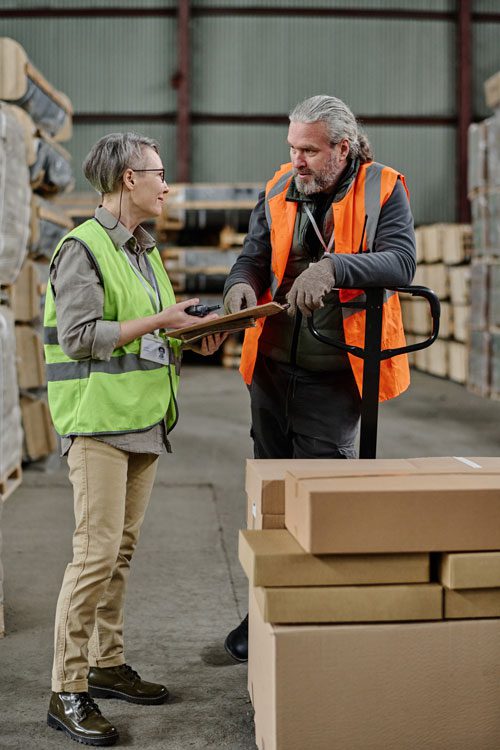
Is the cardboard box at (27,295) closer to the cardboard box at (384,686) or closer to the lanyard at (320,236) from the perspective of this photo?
the lanyard at (320,236)

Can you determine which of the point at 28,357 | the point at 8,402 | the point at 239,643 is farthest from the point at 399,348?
the point at 28,357

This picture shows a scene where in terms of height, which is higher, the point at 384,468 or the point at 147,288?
the point at 147,288

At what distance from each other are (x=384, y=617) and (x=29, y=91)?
5.21 meters

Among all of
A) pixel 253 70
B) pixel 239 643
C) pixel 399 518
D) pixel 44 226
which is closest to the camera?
pixel 399 518

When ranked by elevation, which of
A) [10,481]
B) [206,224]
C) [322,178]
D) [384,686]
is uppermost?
[206,224]

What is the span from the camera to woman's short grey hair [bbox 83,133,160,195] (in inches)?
106

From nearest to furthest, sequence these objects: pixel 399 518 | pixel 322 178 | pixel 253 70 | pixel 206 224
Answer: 1. pixel 399 518
2. pixel 322 178
3. pixel 206 224
4. pixel 253 70

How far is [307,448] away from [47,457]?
13.3ft

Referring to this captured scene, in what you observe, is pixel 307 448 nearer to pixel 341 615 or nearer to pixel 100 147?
pixel 341 615

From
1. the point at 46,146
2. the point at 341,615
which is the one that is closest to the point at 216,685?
the point at 341,615

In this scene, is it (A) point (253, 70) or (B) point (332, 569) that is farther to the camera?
(A) point (253, 70)

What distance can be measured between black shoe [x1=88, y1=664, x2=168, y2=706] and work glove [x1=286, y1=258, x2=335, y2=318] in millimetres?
1306

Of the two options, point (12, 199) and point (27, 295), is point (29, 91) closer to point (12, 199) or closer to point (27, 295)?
point (12, 199)

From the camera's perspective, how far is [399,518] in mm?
2188
